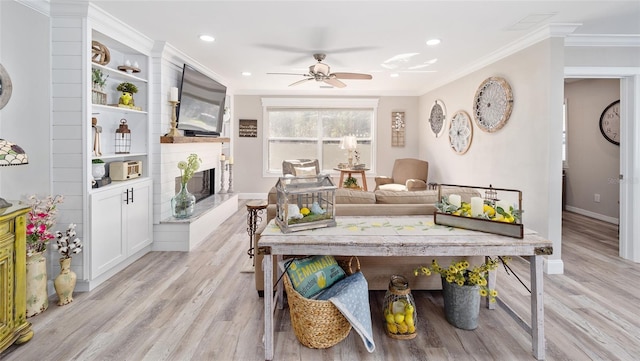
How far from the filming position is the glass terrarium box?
6.97ft

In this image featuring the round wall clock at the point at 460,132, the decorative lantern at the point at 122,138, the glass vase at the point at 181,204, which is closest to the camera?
the decorative lantern at the point at 122,138

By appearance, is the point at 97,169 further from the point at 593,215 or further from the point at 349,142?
the point at 593,215

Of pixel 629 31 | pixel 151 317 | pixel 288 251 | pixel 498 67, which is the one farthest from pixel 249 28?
pixel 629 31

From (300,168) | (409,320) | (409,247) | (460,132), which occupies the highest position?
(460,132)

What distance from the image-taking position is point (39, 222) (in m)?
2.52

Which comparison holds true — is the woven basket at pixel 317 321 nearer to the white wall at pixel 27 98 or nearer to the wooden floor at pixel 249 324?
the wooden floor at pixel 249 324

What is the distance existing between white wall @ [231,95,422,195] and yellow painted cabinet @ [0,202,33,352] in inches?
214

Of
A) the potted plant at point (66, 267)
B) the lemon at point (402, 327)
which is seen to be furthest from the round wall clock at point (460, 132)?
the potted plant at point (66, 267)

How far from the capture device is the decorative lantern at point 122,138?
3693 millimetres

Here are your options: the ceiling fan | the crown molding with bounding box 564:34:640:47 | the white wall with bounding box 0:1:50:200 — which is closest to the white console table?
the white wall with bounding box 0:1:50:200

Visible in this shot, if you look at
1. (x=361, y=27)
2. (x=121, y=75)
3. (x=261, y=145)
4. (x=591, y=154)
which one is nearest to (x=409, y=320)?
(x=361, y=27)

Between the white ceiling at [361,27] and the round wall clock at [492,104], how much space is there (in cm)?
36

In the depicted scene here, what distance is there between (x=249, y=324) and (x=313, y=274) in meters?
0.63

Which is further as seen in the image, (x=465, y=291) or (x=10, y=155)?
(x=465, y=291)
